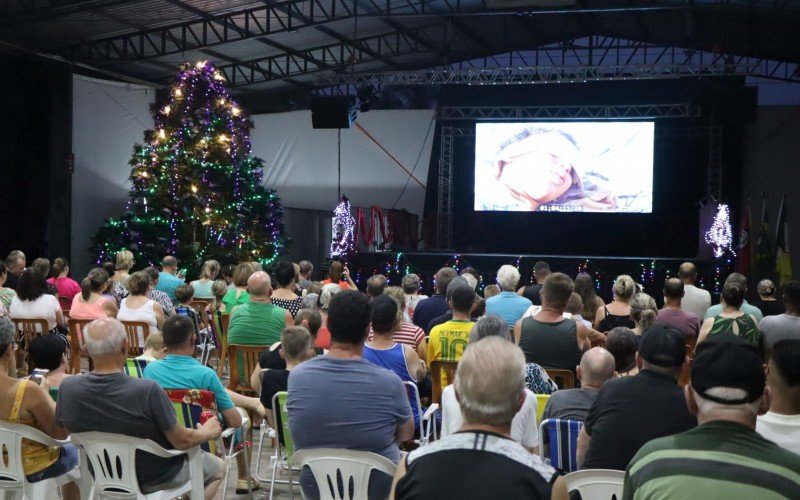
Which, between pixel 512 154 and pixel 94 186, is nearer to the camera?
pixel 94 186

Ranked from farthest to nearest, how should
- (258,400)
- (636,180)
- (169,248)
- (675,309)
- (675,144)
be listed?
(675,144), (636,180), (169,248), (675,309), (258,400)

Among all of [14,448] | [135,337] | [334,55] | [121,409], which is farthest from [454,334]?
[334,55]

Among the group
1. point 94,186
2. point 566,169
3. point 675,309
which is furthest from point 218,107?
point 675,309

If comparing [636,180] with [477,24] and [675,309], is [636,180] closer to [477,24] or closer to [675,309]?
[477,24]

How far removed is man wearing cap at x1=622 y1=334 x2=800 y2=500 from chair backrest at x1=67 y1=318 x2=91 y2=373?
18.6ft

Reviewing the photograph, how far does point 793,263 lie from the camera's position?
16.3 m

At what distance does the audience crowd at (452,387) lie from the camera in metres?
1.97

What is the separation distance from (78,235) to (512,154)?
7.72 metres

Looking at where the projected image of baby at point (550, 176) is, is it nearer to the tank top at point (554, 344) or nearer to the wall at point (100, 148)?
the wall at point (100, 148)

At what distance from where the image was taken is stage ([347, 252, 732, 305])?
14.5m

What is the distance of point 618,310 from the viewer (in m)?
6.62

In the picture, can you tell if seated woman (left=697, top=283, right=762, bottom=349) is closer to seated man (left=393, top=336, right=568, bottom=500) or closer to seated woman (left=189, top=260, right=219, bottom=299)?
seated man (left=393, top=336, right=568, bottom=500)

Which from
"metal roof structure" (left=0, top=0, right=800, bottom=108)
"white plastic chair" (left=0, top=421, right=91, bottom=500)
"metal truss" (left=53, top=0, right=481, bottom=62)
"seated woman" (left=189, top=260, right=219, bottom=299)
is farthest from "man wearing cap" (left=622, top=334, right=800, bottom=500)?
"metal truss" (left=53, top=0, right=481, bottom=62)

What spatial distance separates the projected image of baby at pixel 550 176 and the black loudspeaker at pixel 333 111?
3107 mm
